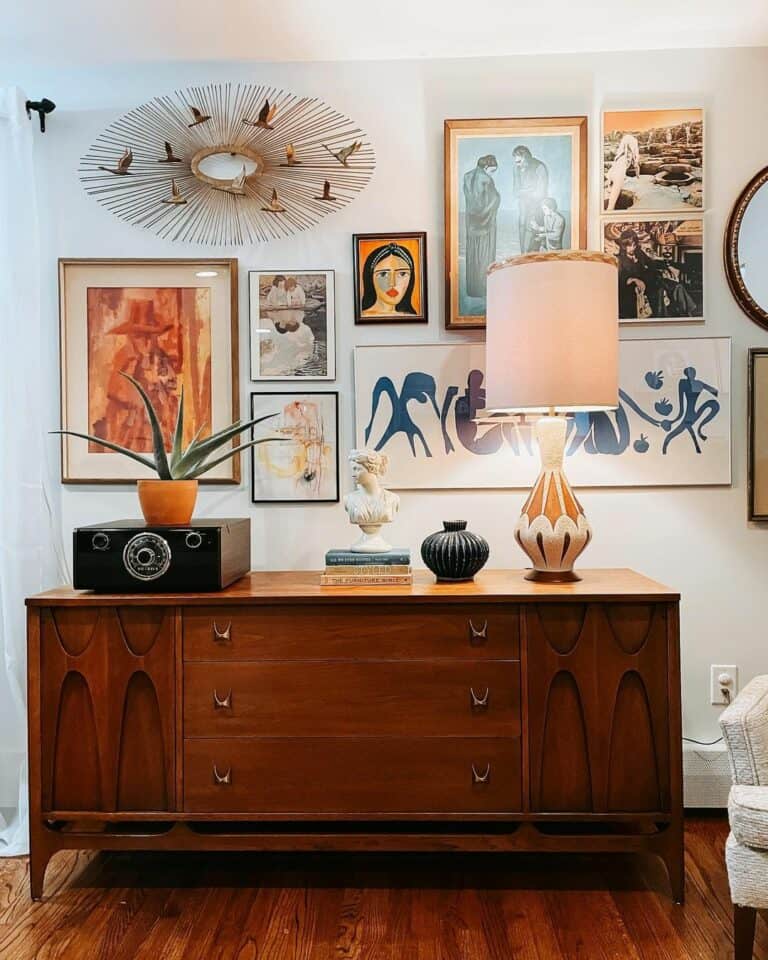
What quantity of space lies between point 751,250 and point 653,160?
1.35 ft

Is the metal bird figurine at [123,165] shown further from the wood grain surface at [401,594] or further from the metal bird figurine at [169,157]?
the wood grain surface at [401,594]

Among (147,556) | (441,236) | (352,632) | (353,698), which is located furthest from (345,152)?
(353,698)

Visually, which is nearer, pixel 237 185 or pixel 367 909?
pixel 367 909

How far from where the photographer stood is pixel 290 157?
2.62 meters

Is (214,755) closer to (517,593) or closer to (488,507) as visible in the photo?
(517,593)

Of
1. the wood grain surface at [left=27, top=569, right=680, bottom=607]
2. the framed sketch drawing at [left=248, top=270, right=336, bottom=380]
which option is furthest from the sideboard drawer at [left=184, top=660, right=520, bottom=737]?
the framed sketch drawing at [left=248, top=270, right=336, bottom=380]

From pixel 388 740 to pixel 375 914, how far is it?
1.32ft

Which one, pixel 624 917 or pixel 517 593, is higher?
pixel 517 593

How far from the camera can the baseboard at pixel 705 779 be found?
8.37ft

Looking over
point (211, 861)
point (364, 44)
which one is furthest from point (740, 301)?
point (211, 861)

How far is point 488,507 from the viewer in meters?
2.66

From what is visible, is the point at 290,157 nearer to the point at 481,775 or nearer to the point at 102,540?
the point at 102,540

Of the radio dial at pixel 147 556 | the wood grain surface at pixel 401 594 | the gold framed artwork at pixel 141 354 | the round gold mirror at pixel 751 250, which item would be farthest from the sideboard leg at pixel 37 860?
the round gold mirror at pixel 751 250

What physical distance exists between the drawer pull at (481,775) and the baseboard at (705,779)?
81 centimetres
